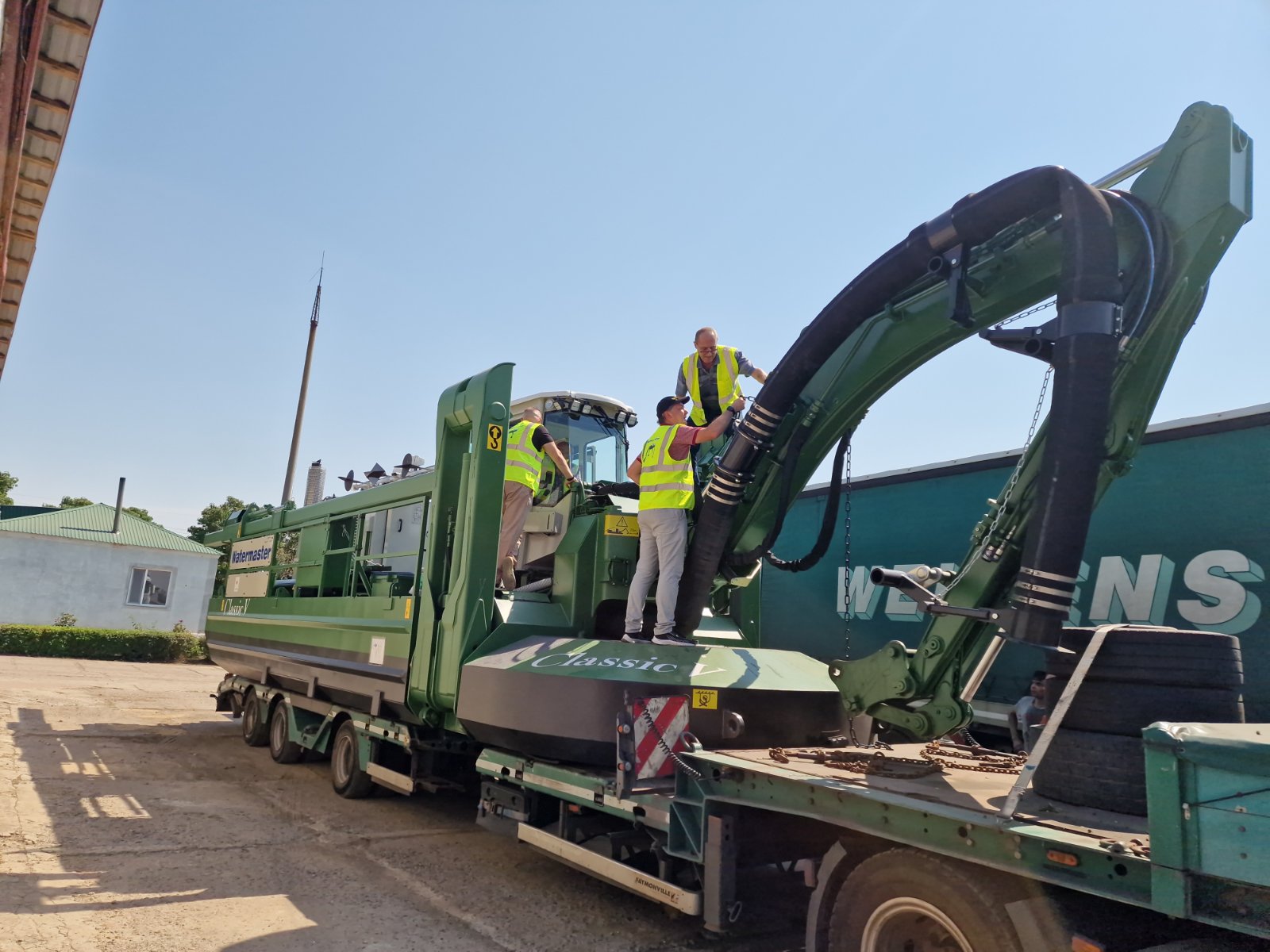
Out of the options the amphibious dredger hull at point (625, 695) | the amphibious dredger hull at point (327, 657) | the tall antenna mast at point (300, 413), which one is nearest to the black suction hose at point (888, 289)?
the amphibious dredger hull at point (625, 695)

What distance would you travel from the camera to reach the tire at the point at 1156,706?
3020 millimetres

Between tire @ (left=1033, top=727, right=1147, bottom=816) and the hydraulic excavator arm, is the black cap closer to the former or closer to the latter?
the hydraulic excavator arm

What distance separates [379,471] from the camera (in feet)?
30.0

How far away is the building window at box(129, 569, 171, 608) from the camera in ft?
98.7

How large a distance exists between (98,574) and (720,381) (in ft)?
97.9

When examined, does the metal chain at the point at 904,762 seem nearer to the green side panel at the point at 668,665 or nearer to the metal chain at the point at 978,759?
the metal chain at the point at 978,759

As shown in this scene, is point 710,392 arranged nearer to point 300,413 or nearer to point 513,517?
point 513,517

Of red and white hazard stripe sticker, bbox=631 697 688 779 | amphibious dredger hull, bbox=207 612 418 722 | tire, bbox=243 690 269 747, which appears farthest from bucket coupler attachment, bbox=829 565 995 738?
tire, bbox=243 690 269 747

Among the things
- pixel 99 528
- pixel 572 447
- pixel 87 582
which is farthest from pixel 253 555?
pixel 99 528

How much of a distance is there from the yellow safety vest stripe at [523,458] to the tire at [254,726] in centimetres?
555

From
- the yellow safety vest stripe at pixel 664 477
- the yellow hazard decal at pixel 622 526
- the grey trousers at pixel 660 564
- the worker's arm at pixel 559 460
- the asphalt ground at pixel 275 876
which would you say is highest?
the worker's arm at pixel 559 460

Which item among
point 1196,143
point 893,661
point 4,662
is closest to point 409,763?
point 893,661

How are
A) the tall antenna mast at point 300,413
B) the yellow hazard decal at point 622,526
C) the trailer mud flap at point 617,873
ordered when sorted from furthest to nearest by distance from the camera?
the tall antenna mast at point 300,413
the yellow hazard decal at point 622,526
the trailer mud flap at point 617,873

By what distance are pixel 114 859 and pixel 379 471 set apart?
14.4 ft
